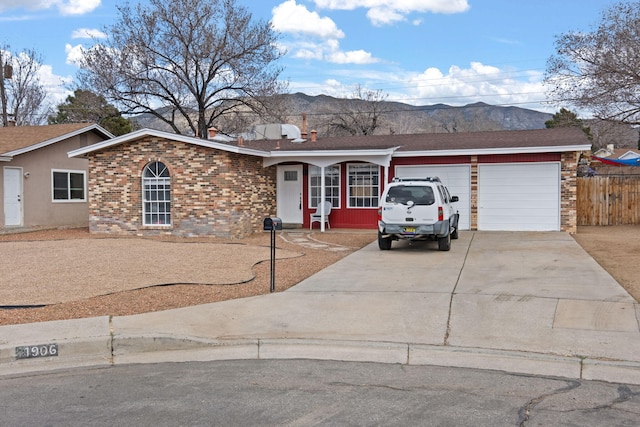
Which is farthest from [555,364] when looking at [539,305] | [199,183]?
[199,183]

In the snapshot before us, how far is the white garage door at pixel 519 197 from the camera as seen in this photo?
18.8 m

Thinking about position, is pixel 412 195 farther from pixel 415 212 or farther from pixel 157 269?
pixel 157 269

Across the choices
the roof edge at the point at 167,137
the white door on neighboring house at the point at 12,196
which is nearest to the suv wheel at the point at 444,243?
the roof edge at the point at 167,137

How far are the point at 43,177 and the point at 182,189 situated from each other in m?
7.30

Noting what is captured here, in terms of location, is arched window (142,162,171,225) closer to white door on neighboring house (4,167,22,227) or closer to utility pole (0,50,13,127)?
white door on neighboring house (4,167,22,227)

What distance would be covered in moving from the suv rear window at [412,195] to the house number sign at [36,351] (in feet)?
30.2

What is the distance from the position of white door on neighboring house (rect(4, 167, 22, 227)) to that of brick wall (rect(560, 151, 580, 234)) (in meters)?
18.9

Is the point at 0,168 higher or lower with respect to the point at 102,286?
higher

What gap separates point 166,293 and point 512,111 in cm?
12979

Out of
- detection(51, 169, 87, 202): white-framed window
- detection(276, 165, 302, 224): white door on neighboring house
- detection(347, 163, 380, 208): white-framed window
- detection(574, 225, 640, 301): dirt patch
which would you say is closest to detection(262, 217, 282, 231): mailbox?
detection(574, 225, 640, 301): dirt patch

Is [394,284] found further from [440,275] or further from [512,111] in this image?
[512,111]

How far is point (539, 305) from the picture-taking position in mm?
8367

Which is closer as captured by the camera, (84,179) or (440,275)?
(440,275)

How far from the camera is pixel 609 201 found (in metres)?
22.3
